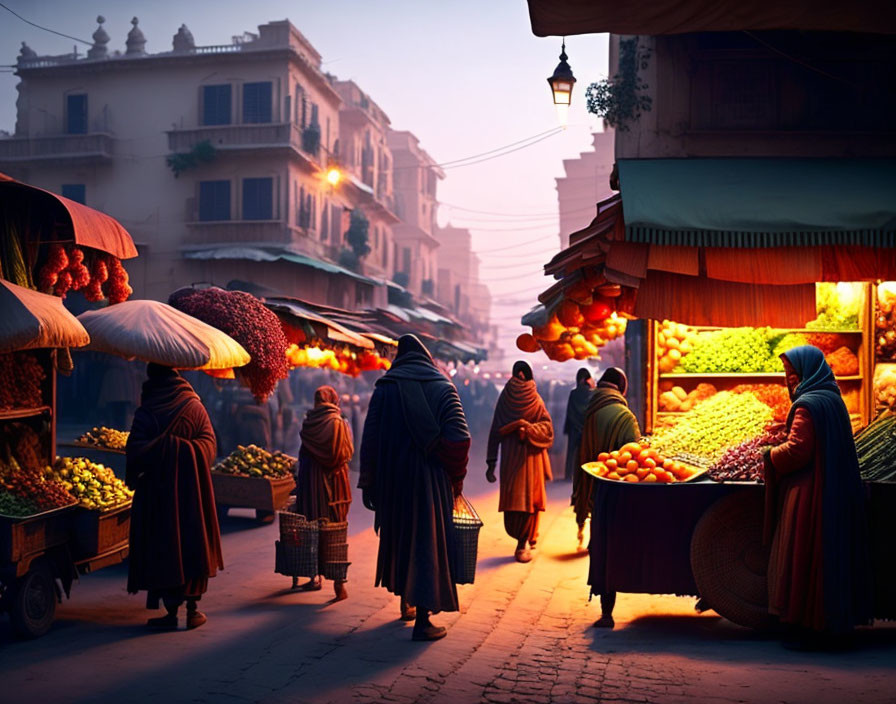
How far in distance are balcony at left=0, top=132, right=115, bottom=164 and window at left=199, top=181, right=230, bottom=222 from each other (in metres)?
3.85

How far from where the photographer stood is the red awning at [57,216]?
8.61 m

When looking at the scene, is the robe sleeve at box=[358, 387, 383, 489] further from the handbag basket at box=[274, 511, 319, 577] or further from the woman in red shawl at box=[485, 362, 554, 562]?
the woman in red shawl at box=[485, 362, 554, 562]

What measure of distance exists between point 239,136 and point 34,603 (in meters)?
28.0

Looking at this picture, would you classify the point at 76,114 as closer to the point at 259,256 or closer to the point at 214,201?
the point at 214,201

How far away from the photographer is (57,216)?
8867 millimetres

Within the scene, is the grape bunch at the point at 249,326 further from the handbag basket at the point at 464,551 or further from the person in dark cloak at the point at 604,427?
the handbag basket at the point at 464,551

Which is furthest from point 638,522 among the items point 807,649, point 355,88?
point 355,88

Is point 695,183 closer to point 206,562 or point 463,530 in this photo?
point 463,530

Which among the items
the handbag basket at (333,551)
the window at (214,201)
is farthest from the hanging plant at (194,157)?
A: the handbag basket at (333,551)

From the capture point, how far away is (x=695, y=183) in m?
9.48

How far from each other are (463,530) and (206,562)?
2.05 m

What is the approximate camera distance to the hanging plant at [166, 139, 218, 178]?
3300 cm

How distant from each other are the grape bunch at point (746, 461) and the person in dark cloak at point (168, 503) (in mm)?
4107

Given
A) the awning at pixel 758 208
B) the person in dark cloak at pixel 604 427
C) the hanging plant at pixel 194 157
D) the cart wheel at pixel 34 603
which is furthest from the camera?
the hanging plant at pixel 194 157
